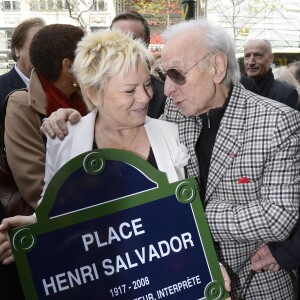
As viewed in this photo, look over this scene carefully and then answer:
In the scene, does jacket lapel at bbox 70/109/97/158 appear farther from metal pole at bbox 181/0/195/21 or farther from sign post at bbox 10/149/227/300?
metal pole at bbox 181/0/195/21

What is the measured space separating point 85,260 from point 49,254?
11 centimetres

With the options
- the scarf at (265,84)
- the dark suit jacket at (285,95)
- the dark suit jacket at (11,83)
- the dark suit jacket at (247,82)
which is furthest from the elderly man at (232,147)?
the scarf at (265,84)

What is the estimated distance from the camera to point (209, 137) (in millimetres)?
1855

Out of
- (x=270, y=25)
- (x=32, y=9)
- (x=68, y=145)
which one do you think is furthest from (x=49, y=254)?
(x=32, y=9)

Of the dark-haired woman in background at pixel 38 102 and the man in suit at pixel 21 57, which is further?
the man in suit at pixel 21 57

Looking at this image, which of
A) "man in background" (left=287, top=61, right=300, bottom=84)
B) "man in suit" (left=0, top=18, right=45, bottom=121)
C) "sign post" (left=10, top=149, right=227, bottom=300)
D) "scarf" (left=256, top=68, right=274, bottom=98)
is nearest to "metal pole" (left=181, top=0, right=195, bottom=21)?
"man in background" (left=287, top=61, right=300, bottom=84)

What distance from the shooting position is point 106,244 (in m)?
1.29

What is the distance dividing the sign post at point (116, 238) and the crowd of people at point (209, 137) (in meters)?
0.28

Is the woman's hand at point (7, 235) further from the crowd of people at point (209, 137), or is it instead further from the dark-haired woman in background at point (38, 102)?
the dark-haired woman in background at point (38, 102)

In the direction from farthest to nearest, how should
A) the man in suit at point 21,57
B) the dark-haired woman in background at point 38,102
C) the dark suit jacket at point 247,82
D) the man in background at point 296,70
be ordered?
the man in background at point 296,70
the man in suit at point 21,57
the dark suit jacket at point 247,82
the dark-haired woman in background at point 38,102

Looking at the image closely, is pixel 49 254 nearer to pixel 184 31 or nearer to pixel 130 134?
pixel 130 134

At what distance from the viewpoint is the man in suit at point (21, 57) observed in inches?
144

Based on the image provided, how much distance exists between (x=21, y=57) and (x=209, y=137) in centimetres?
246

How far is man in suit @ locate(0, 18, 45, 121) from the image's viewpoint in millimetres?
3646
